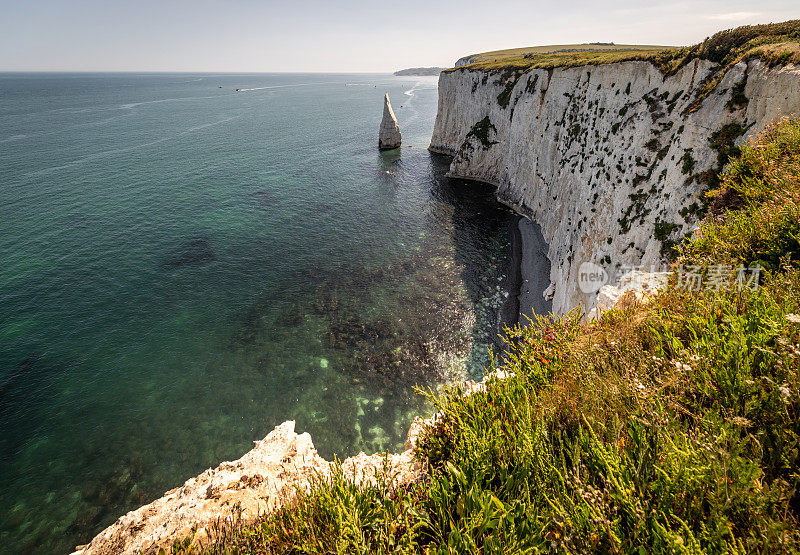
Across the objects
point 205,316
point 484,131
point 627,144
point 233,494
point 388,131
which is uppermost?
point 627,144

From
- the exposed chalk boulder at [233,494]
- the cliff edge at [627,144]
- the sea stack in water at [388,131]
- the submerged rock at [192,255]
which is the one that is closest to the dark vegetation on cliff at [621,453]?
the exposed chalk boulder at [233,494]

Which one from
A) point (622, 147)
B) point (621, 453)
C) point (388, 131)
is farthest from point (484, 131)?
point (621, 453)

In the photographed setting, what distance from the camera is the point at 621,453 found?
4.41 metres

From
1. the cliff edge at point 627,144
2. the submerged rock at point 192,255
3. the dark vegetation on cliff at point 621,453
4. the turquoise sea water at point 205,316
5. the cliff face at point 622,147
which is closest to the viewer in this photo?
the dark vegetation on cliff at point 621,453

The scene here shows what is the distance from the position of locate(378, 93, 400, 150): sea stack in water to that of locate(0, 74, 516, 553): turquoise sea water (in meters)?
23.1

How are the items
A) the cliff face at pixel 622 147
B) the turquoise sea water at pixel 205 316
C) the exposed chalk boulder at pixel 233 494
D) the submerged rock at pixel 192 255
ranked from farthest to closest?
1. the submerged rock at pixel 192 255
2. the turquoise sea water at pixel 205 316
3. the cliff face at pixel 622 147
4. the exposed chalk boulder at pixel 233 494

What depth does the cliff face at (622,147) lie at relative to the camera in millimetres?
16500

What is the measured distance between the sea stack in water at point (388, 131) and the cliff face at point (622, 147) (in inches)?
1355

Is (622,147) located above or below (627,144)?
below

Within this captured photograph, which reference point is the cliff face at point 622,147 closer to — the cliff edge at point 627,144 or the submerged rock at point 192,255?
the cliff edge at point 627,144

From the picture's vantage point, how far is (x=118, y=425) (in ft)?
65.7

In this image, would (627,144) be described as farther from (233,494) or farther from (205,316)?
(205,316)

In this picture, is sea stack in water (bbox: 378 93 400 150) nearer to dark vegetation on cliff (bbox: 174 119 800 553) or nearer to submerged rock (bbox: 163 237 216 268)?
submerged rock (bbox: 163 237 216 268)

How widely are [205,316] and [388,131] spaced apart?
205ft
